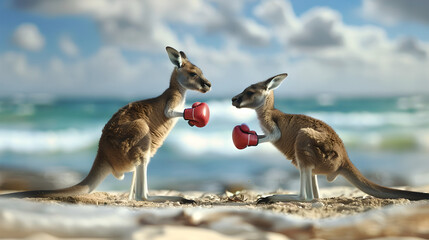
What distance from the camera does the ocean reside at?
973 centimetres

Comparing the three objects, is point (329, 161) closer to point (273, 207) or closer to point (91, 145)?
point (273, 207)

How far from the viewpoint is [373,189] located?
4.38 m

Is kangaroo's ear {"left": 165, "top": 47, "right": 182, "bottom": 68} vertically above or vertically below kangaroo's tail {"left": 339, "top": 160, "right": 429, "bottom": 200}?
above

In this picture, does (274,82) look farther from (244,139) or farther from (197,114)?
(197,114)

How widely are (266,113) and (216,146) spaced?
9.49 meters

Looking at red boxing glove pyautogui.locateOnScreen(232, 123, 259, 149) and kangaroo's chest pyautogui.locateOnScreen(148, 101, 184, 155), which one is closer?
red boxing glove pyautogui.locateOnScreen(232, 123, 259, 149)

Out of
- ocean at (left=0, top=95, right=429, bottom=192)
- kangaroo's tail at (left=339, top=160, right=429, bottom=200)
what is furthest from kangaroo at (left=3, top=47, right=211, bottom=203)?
ocean at (left=0, top=95, right=429, bottom=192)

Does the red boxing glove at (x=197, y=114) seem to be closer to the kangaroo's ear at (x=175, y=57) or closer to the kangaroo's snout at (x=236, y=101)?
the kangaroo's snout at (x=236, y=101)

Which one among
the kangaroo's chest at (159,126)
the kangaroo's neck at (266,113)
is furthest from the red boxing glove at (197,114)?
the kangaroo's neck at (266,113)

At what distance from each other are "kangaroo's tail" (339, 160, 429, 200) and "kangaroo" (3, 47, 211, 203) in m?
1.70

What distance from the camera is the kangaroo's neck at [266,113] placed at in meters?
4.77

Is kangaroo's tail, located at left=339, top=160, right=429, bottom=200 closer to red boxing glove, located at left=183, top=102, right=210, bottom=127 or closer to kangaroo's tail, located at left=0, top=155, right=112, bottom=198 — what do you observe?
red boxing glove, located at left=183, top=102, right=210, bottom=127

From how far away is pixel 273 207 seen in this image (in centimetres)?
396

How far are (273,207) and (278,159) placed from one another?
834 cm
